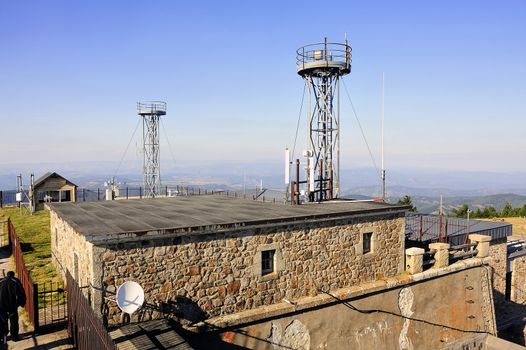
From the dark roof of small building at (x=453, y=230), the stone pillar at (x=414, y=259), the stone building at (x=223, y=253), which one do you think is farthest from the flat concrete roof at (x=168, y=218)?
the dark roof of small building at (x=453, y=230)

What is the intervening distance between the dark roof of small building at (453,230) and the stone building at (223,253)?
19.9 ft

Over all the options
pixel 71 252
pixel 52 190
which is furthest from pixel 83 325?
pixel 52 190

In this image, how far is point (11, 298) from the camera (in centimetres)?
1068

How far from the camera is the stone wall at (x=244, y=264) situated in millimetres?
11148

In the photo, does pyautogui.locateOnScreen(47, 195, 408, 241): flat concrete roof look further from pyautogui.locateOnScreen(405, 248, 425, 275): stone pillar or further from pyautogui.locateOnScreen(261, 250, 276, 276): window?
pyautogui.locateOnScreen(405, 248, 425, 275): stone pillar

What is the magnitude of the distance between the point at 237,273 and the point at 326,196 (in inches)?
455

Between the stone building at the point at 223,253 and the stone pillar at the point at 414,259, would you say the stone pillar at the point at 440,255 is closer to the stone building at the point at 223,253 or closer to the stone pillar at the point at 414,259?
the stone pillar at the point at 414,259

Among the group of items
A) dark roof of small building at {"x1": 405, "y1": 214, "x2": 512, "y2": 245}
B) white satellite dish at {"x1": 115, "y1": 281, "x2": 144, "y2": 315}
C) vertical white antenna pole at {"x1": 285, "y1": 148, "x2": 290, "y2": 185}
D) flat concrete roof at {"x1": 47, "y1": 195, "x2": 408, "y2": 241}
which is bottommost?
dark roof of small building at {"x1": 405, "y1": 214, "x2": 512, "y2": 245}

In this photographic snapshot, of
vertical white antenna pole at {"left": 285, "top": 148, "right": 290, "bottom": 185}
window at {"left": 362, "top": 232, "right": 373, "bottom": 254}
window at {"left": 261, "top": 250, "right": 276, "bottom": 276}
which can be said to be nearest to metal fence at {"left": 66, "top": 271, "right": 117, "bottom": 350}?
window at {"left": 261, "top": 250, "right": 276, "bottom": 276}

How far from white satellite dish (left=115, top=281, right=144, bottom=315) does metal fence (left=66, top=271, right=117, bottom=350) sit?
78 cm

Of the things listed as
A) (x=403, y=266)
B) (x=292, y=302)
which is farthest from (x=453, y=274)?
(x=292, y=302)

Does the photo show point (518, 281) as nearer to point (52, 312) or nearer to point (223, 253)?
point (223, 253)

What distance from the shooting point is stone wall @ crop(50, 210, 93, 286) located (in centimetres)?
1116

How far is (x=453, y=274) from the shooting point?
18828 mm
